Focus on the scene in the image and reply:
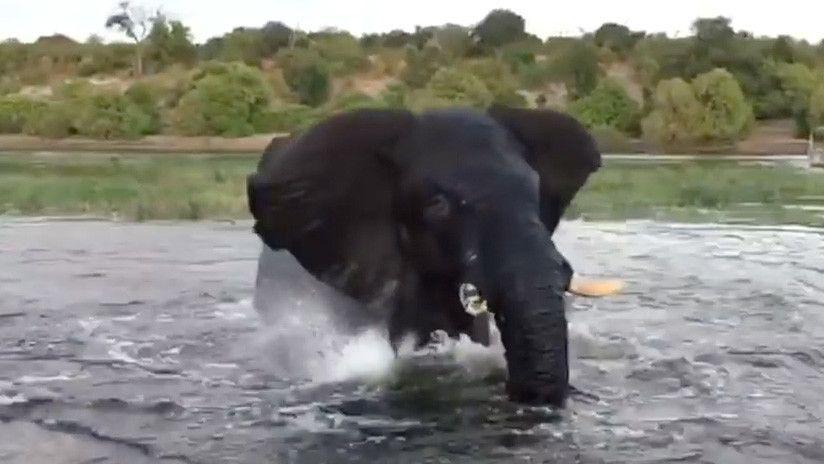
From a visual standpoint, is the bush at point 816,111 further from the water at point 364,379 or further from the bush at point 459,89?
the water at point 364,379

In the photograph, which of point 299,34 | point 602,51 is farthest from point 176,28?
point 602,51

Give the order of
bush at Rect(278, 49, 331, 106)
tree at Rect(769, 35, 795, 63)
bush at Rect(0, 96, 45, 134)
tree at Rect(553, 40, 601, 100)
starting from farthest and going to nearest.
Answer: tree at Rect(769, 35, 795, 63) < bush at Rect(278, 49, 331, 106) < tree at Rect(553, 40, 601, 100) < bush at Rect(0, 96, 45, 134)

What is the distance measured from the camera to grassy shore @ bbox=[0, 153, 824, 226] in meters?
17.9

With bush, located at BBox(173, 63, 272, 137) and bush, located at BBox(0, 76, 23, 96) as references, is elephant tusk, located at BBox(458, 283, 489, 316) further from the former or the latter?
bush, located at BBox(0, 76, 23, 96)

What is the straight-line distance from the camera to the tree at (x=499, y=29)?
73000 millimetres

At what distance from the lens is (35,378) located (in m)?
7.01

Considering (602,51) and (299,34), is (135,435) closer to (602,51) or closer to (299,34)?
(602,51)

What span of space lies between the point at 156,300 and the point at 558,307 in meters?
5.17

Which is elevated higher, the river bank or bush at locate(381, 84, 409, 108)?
bush at locate(381, 84, 409, 108)

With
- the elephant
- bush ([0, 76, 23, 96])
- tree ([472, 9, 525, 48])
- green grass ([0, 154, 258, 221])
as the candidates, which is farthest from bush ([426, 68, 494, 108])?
the elephant

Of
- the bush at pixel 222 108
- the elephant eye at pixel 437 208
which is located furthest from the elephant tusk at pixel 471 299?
the bush at pixel 222 108

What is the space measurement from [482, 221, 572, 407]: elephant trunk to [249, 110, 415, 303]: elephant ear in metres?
1.10

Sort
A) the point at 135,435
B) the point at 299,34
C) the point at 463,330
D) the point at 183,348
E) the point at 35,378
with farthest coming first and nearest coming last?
the point at 299,34, the point at 183,348, the point at 35,378, the point at 463,330, the point at 135,435

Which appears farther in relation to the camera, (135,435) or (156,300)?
(156,300)
